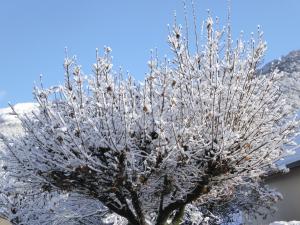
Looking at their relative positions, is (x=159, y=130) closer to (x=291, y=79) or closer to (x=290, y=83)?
(x=290, y=83)

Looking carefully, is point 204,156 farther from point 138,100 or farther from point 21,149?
point 21,149

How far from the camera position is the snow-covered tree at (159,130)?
28.2ft

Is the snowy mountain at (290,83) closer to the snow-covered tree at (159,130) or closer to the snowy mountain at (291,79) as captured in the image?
the snowy mountain at (291,79)

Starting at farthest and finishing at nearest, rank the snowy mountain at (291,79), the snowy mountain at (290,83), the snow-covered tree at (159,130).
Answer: the snowy mountain at (290,83) → the snowy mountain at (291,79) → the snow-covered tree at (159,130)

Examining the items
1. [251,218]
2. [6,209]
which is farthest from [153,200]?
[6,209]

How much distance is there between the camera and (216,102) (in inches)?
349

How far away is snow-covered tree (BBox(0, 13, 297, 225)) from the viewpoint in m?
8.60

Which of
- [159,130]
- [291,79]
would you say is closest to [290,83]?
[291,79]

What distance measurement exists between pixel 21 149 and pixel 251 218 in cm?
1338

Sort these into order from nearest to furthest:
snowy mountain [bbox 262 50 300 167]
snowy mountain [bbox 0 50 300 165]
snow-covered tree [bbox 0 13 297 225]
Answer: snow-covered tree [bbox 0 13 297 225] < snowy mountain [bbox 262 50 300 167] < snowy mountain [bbox 0 50 300 165]

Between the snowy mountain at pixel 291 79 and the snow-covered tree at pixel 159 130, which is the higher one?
the snowy mountain at pixel 291 79

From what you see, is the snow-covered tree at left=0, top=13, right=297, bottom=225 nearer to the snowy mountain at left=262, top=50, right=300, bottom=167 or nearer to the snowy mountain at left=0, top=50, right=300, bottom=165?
the snowy mountain at left=0, top=50, right=300, bottom=165

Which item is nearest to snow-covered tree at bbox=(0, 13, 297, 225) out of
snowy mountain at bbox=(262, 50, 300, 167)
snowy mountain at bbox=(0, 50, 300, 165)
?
snowy mountain at bbox=(0, 50, 300, 165)

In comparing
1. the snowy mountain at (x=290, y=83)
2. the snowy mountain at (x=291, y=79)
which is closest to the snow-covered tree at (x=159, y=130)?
the snowy mountain at (x=290, y=83)
